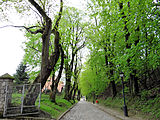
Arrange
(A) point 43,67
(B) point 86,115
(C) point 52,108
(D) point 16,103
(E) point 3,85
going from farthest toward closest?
(C) point 52,108 < (B) point 86,115 < (A) point 43,67 < (D) point 16,103 < (E) point 3,85

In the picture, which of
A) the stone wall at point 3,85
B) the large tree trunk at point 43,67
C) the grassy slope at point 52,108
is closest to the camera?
the stone wall at point 3,85

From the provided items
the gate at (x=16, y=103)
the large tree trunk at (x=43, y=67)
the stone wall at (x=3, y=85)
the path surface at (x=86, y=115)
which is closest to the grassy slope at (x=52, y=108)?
the path surface at (x=86, y=115)

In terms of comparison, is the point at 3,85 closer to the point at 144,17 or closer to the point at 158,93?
the point at 144,17

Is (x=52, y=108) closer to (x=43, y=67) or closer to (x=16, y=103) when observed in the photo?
(x=16, y=103)

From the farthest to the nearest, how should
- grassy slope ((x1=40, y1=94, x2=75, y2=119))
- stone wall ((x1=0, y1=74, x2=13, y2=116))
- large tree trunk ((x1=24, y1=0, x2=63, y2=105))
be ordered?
grassy slope ((x1=40, y1=94, x2=75, y2=119)) < large tree trunk ((x1=24, y1=0, x2=63, y2=105)) < stone wall ((x1=0, y1=74, x2=13, y2=116))

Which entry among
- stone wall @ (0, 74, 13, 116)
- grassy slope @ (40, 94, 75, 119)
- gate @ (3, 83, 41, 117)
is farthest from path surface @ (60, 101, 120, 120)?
stone wall @ (0, 74, 13, 116)

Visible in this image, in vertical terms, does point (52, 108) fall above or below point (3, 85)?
below

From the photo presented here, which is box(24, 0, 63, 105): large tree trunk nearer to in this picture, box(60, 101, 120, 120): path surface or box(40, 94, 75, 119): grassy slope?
box(40, 94, 75, 119): grassy slope

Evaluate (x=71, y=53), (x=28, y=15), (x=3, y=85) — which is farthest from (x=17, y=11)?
(x=71, y=53)

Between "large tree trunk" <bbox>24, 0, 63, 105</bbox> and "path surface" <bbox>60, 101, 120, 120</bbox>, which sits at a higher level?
"large tree trunk" <bbox>24, 0, 63, 105</bbox>

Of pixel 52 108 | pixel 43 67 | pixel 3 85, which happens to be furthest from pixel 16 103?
pixel 52 108

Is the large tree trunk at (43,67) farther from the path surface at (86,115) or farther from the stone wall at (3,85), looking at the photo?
the path surface at (86,115)

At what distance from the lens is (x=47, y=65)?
8953 millimetres

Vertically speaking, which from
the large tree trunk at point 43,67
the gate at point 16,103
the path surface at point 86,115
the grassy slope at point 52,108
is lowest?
the path surface at point 86,115
